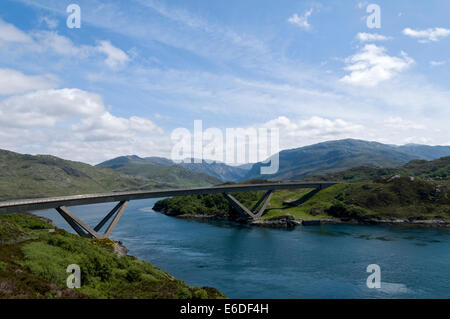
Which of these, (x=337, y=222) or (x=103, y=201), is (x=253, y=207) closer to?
(x=337, y=222)

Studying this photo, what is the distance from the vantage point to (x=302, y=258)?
67750mm

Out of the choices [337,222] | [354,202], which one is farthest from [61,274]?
[354,202]

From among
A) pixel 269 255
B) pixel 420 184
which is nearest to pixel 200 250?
pixel 269 255

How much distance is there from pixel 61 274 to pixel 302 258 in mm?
54369

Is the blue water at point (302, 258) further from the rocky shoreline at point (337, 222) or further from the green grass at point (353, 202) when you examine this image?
the green grass at point (353, 202)

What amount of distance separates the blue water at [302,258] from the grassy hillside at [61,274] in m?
19.1

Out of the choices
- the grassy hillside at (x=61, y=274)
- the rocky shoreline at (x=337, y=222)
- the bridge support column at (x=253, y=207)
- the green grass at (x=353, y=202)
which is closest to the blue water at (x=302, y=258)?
the rocky shoreline at (x=337, y=222)

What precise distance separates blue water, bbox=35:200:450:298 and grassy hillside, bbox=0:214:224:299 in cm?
1905

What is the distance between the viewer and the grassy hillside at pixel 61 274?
68.0 feet

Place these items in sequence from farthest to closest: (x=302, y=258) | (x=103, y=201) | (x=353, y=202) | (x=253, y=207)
→ (x=253, y=207) → (x=353, y=202) → (x=103, y=201) → (x=302, y=258)

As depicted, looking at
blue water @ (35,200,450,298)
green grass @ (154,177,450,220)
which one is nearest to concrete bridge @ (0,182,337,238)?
green grass @ (154,177,450,220)

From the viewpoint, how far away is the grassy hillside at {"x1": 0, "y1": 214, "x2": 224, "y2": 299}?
20.7 m

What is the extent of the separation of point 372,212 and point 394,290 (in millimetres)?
81567
